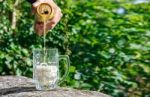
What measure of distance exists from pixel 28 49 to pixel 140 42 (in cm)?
90

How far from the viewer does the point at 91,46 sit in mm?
4922

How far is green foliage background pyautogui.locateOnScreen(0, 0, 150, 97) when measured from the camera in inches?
185

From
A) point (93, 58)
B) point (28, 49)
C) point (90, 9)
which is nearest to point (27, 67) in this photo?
point (28, 49)

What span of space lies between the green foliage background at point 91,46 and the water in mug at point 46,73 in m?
1.63

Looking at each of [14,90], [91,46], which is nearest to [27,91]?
[14,90]

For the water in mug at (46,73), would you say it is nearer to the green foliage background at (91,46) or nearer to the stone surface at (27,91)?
the stone surface at (27,91)

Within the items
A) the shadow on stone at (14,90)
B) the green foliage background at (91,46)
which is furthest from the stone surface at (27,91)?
the green foliage background at (91,46)

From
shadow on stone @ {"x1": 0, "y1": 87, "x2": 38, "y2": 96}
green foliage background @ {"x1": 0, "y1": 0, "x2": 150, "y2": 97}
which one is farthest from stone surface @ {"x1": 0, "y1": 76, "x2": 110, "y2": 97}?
green foliage background @ {"x1": 0, "y1": 0, "x2": 150, "y2": 97}

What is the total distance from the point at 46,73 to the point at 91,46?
2.06 meters

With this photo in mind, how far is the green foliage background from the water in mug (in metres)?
1.63

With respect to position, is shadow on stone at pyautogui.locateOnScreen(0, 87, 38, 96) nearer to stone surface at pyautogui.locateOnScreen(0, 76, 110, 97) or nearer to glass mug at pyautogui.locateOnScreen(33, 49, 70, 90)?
stone surface at pyautogui.locateOnScreen(0, 76, 110, 97)

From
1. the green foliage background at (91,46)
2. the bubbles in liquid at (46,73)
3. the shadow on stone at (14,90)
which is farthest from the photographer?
the green foliage background at (91,46)

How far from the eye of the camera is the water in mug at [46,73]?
288 centimetres

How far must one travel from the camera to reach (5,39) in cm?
475
